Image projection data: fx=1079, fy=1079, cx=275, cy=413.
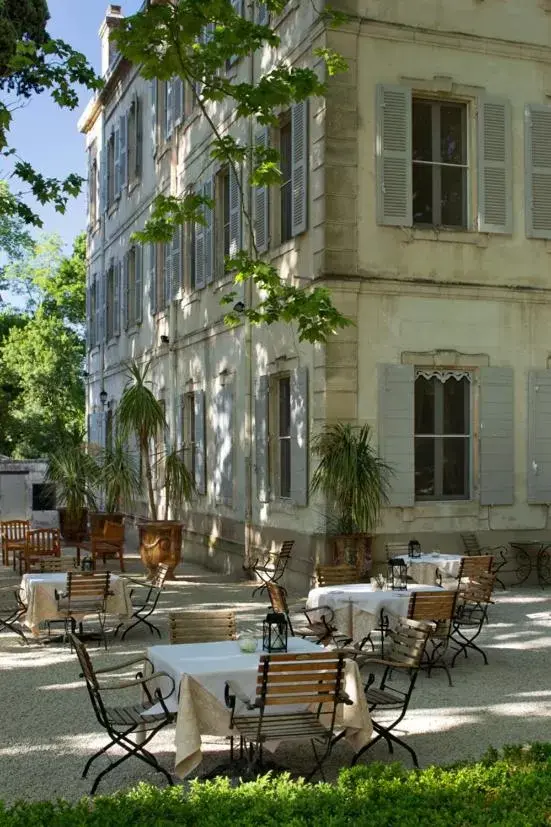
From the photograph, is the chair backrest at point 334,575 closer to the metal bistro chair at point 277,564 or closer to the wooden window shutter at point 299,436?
the metal bistro chair at point 277,564

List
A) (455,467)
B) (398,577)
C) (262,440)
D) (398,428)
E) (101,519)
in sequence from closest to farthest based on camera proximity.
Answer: (398,577) < (398,428) < (455,467) < (262,440) < (101,519)

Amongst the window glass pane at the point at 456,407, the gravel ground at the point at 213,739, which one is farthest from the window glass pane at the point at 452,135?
the gravel ground at the point at 213,739

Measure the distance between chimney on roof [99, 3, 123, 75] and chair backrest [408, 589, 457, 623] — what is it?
23.2 m

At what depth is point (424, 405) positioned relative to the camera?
47.4ft

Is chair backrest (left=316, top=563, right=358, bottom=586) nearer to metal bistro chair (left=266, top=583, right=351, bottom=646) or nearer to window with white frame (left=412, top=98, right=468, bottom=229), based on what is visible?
metal bistro chair (left=266, top=583, right=351, bottom=646)

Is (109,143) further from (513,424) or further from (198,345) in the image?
(513,424)

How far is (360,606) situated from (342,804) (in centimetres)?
481

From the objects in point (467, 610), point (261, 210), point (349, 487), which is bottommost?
point (467, 610)

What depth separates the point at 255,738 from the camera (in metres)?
5.78

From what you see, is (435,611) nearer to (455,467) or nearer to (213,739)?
(213,739)

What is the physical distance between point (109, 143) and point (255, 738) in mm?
24422

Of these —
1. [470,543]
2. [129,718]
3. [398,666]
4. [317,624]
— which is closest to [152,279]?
[470,543]

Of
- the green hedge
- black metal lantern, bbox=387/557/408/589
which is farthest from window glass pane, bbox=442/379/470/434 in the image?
the green hedge

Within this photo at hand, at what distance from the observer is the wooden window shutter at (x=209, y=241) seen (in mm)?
18562
